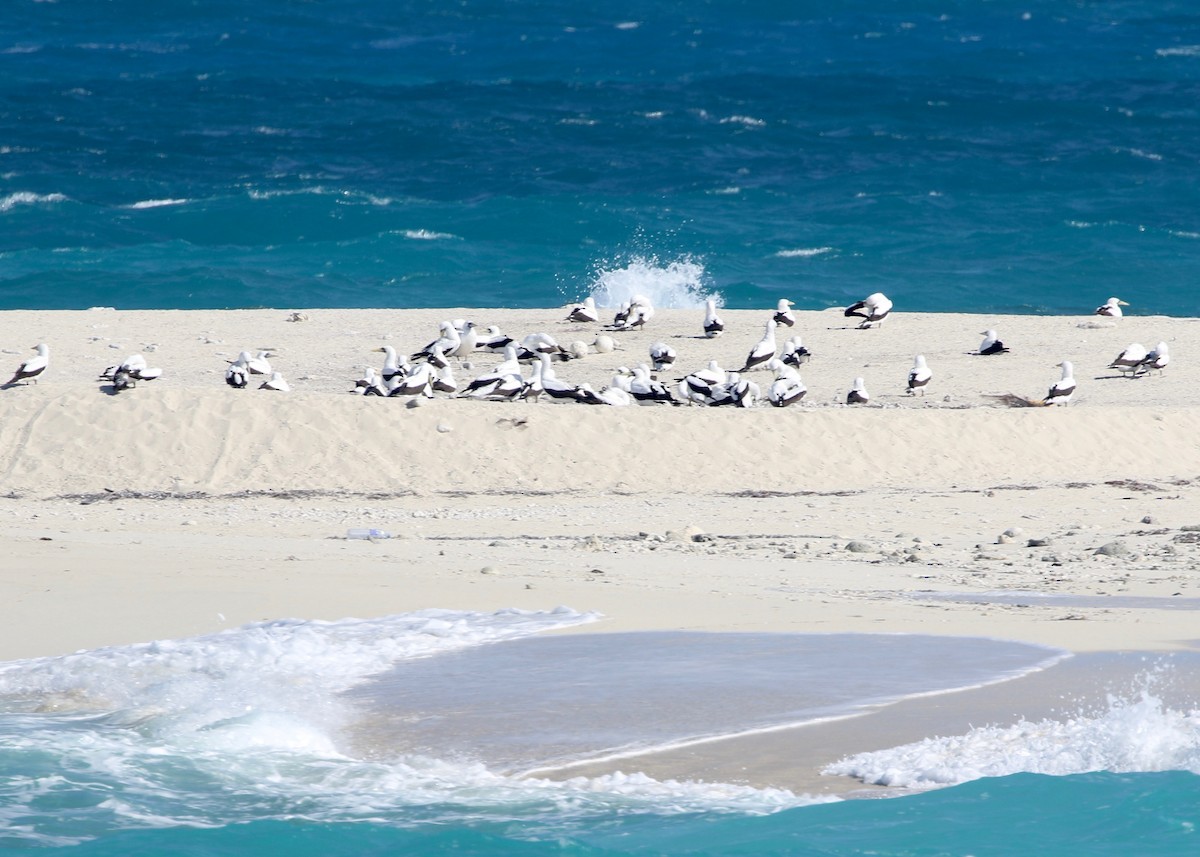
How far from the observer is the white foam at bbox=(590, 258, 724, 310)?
81.4ft

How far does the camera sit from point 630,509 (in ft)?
36.1

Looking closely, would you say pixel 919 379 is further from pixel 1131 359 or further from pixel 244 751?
pixel 244 751

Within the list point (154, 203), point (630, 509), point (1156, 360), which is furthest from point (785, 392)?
point (154, 203)

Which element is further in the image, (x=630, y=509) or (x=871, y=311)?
(x=871, y=311)

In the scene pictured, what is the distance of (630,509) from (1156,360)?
305 inches

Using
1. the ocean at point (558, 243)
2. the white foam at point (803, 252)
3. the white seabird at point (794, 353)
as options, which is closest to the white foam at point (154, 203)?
the ocean at point (558, 243)

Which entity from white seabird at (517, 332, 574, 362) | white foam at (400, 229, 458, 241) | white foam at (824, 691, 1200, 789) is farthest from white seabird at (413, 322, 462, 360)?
white foam at (400, 229, 458, 241)

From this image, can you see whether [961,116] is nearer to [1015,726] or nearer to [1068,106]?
[1068,106]

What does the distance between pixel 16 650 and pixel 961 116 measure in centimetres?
4110

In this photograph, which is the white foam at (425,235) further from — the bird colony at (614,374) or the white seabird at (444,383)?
the white seabird at (444,383)

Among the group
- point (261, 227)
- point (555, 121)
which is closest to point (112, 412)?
point (261, 227)

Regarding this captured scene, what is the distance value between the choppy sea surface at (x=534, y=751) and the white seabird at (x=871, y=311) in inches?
517

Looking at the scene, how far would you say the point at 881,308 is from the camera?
1986 centimetres

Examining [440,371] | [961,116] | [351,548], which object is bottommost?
[351,548]
